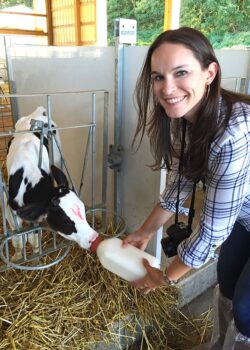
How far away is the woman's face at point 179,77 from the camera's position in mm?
709

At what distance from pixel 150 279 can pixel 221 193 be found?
1.10 feet

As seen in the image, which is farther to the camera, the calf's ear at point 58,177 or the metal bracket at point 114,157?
the metal bracket at point 114,157

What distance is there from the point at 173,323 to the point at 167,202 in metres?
0.62

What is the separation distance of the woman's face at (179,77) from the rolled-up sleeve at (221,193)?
113 millimetres

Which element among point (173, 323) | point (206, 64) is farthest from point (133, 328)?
point (206, 64)

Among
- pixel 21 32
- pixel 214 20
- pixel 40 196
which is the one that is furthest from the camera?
pixel 21 32

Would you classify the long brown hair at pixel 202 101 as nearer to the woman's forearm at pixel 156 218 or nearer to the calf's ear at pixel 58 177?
the woman's forearm at pixel 156 218

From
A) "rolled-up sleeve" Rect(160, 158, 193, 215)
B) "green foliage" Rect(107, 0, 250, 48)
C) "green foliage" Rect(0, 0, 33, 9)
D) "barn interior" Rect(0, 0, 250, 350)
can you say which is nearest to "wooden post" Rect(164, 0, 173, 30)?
"green foliage" Rect(107, 0, 250, 48)

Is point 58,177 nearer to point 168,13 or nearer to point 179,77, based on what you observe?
point 179,77

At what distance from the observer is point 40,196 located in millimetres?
1214

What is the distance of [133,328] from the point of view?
1.28 m

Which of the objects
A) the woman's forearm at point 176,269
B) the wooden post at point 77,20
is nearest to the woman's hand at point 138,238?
the woman's forearm at point 176,269

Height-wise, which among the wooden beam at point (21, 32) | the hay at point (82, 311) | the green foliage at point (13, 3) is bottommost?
the hay at point (82, 311)

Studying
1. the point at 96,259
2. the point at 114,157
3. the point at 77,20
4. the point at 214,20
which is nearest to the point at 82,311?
the point at 96,259
